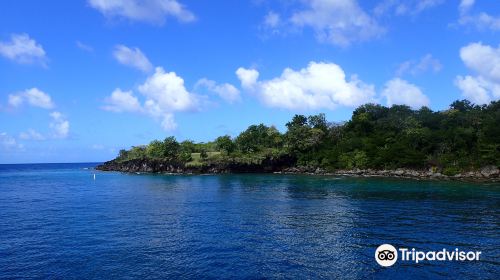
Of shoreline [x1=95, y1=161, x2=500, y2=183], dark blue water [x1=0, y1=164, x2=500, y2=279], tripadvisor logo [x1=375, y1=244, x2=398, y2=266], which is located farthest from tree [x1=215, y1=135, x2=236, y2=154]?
tripadvisor logo [x1=375, y1=244, x2=398, y2=266]

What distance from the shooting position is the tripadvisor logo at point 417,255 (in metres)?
26.4

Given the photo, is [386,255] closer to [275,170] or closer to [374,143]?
[374,143]

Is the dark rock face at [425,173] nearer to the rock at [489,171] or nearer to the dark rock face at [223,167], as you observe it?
the rock at [489,171]

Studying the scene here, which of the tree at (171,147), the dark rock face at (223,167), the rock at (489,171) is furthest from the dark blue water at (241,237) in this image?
the tree at (171,147)

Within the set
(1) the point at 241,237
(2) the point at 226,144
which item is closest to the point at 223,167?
(2) the point at 226,144

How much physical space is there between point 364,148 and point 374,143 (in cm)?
408

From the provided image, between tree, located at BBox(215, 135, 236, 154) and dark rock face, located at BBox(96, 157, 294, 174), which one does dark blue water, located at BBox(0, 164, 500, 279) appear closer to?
dark rock face, located at BBox(96, 157, 294, 174)

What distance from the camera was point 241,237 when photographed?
110ft

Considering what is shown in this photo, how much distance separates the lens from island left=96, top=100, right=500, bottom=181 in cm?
10821

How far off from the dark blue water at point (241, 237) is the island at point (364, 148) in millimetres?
54654

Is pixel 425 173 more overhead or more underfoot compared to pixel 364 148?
more underfoot

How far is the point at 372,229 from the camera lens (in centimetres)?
3641

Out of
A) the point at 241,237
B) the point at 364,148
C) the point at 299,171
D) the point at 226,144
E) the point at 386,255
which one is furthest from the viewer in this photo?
the point at 226,144

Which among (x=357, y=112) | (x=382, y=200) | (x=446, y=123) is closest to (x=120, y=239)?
(x=382, y=200)
